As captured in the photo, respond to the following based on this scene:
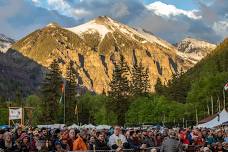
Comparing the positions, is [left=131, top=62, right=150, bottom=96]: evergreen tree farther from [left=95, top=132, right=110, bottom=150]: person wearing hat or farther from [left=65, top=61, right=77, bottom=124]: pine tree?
[left=95, top=132, right=110, bottom=150]: person wearing hat

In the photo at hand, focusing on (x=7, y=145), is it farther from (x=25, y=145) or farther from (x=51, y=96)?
(x=51, y=96)

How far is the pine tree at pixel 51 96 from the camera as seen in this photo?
106 meters

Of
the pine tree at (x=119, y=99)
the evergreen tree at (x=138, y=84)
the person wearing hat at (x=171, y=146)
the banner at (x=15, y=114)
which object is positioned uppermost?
the evergreen tree at (x=138, y=84)

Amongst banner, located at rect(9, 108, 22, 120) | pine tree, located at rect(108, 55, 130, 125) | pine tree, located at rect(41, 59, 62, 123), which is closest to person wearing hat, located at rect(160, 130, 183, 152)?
banner, located at rect(9, 108, 22, 120)

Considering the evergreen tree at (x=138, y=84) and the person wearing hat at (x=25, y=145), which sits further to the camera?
the evergreen tree at (x=138, y=84)

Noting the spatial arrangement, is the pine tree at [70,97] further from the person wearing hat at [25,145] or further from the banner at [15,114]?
the person wearing hat at [25,145]

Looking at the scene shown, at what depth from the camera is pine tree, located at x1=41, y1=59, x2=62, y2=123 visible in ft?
348

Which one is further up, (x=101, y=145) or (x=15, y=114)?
(x=15, y=114)

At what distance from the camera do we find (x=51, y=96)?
108 metres

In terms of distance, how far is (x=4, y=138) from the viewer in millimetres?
16672

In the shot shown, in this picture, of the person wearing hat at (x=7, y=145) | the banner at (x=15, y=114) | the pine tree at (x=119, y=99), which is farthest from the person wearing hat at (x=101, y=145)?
the pine tree at (x=119, y=99)

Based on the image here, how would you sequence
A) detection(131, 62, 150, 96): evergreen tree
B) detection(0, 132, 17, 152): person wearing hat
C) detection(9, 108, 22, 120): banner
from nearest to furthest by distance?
1. detection(0, 132, 17, 152): person wearing hat
2. detection(9, 108, 22, 120): banner
3. detection(131, 62, 150, 96): evergreen tree

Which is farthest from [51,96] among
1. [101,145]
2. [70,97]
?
[101,145]

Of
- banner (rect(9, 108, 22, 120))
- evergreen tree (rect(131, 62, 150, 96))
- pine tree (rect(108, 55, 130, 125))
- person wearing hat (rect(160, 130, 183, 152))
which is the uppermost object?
evergreen tree (rect(131, 62, 150, 96))
